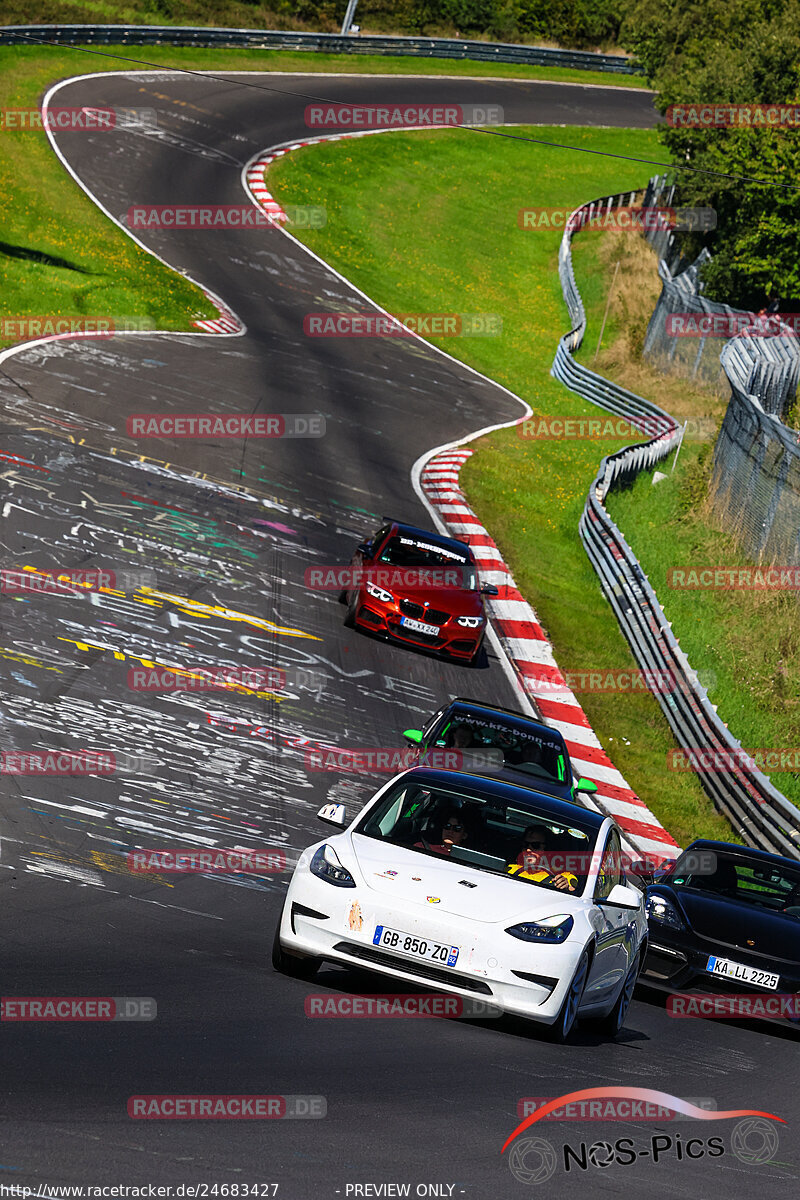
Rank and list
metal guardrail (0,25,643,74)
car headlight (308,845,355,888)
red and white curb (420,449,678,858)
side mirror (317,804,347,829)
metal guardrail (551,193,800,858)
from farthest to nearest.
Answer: metal guardrail (0,25,643,74) → red and white curb (420,449,678,858) → metal guardrail (551,193,800,858) → side mirror (317,804,347,829) → car headlight (308,845,355,888)

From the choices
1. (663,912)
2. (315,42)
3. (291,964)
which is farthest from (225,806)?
(315,42)

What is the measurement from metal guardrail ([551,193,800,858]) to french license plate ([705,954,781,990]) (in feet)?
15.8

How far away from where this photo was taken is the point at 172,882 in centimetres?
1064

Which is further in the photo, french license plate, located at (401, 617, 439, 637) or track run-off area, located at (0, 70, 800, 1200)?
french license plate, located at (401, 617, 439, 637)

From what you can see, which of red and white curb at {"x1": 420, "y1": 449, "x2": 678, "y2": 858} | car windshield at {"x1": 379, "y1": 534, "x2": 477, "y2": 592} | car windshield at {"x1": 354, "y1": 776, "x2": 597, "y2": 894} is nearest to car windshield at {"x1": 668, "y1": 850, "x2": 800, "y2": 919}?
red and white curb at {"x1": 420, "y1": 449, "x2": 678, "y2": 858}

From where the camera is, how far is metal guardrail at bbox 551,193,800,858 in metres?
16.7

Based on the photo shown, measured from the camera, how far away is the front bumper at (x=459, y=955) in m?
8.25

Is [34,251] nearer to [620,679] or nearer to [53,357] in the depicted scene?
[53,357]

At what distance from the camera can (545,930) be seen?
8.41 m

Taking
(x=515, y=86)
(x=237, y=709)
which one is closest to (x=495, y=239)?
(x=515, y=86)

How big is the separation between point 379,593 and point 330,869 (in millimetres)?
10924

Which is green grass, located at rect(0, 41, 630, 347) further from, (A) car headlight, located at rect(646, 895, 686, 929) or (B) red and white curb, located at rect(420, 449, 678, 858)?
(A) car headlight, located at rect(646, 895, 686, 929)

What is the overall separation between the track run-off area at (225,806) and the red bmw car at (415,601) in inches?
15.8

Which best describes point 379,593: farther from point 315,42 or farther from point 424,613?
point 315,42
